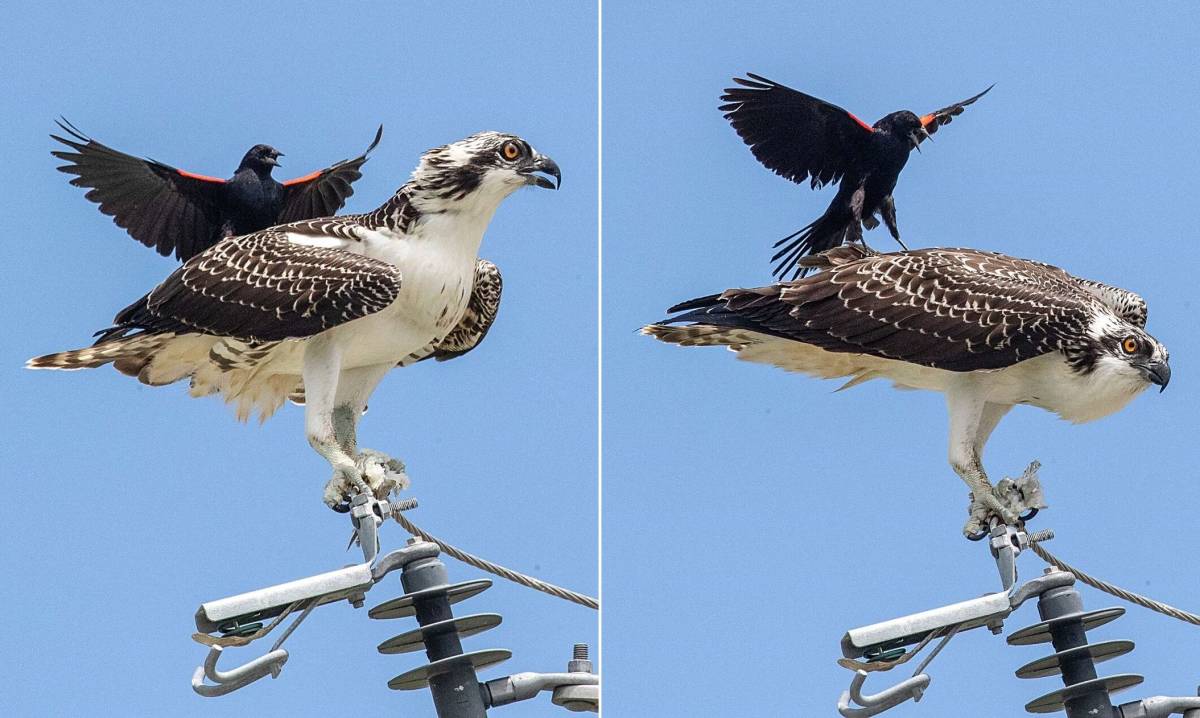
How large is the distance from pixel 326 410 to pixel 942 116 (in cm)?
482

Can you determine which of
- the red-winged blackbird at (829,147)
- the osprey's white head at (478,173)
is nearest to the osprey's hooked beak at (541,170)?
the osprey's white head at (478,173)

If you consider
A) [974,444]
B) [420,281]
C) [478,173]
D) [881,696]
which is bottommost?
[881,696]

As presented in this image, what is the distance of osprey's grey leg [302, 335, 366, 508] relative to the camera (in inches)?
416

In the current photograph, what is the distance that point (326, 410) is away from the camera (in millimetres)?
10742

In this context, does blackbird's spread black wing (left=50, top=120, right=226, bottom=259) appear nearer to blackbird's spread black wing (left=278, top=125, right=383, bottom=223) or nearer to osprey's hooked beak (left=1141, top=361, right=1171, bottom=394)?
blackbird's spread black wing (left=278, top=125, right=383, bottom=223)

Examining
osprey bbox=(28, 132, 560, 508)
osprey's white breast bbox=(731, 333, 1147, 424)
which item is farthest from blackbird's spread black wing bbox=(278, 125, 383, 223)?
osprey's white breast bbox=(731, 333, 1147, 424)

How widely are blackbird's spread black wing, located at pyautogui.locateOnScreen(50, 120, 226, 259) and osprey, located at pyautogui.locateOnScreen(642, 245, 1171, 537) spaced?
3275mm

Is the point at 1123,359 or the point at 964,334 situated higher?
the point at 964,334

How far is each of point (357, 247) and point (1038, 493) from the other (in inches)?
162

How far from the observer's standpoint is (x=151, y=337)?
11086 millimetres

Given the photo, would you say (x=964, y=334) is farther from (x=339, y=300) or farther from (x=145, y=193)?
(x=145, y=193)

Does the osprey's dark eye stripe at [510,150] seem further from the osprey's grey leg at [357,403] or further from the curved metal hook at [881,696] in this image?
the curved metal hook at [881,696]

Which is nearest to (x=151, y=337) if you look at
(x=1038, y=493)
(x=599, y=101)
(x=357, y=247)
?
(x=357, y=247)

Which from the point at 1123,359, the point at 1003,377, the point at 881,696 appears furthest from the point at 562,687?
the point at 1123,359
